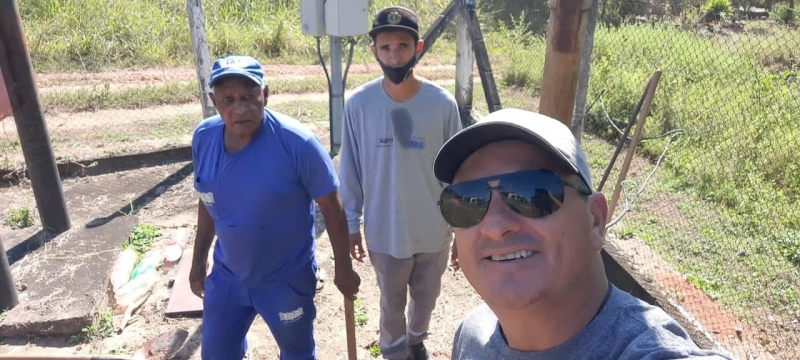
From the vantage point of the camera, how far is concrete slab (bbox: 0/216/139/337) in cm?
360

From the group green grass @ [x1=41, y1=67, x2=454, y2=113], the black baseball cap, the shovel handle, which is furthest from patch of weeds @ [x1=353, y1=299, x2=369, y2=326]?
green grass @ [x1=41, y1=67, x2=454, y2=113]

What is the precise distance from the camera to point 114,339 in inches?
141

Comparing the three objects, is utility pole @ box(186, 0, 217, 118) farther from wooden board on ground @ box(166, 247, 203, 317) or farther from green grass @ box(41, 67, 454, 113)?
green grass @ box(41, 67, 454, 113)

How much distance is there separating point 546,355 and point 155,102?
853 centimetres

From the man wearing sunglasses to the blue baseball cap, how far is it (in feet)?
4.80

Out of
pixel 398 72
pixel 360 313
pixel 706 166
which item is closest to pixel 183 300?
pixel 360 313

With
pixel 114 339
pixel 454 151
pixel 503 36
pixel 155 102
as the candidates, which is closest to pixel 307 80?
pixel 155 102

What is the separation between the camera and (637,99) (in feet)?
23.6

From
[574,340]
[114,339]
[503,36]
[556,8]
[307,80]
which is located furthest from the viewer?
[503,36]

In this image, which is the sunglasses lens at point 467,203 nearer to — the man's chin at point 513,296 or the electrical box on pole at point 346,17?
the man's chin at point 513,296

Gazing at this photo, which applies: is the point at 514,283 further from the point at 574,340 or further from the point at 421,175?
the point at 421,175

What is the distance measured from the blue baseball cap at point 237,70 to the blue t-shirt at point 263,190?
0.58 feet

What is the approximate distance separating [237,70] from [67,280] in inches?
99.3

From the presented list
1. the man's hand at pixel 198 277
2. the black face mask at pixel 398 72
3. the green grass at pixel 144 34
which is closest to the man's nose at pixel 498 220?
the black face mask at pixel 398 72
